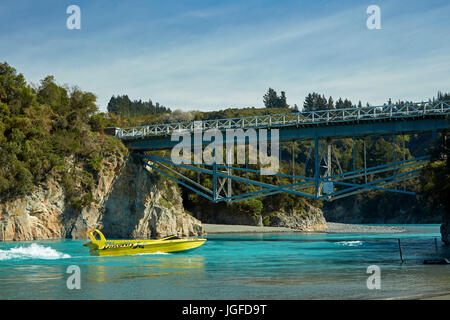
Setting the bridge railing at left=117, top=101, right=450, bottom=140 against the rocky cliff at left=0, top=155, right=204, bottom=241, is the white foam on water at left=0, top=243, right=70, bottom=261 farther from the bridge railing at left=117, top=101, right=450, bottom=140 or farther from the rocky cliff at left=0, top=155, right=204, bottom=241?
the bridge railing at left=117, top=101, right=450, bottom=140

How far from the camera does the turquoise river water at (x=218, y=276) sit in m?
19.5

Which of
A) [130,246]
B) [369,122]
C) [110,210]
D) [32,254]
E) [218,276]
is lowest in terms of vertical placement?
[32,254]

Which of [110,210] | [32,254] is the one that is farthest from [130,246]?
[110,210]

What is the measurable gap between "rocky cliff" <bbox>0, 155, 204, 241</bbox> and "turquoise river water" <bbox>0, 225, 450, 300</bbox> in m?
17.7

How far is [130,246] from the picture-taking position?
38438 millimetres

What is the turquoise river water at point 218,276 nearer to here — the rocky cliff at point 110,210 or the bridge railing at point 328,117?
the bridge railing at point 328,117

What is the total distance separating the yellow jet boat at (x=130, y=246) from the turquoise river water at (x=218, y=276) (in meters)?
1.22

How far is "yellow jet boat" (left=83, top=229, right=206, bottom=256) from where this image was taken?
37.7 meters

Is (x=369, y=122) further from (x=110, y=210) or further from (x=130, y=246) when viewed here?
(x=110, y=210)

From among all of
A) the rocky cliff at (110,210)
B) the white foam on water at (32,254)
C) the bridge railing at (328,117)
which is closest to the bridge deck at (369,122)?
the bridge railing at (328,117)

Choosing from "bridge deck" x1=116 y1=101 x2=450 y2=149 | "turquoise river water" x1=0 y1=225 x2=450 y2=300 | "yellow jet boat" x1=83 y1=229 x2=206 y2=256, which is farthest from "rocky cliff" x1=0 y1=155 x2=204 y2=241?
"yellow jet boat" x1=83 y1=229 x2=206 y2=256

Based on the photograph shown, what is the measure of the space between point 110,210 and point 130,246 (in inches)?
1063

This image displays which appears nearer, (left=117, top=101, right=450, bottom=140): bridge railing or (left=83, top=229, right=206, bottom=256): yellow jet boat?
(left=83, top=229, right=206, bottom=256): yellow jet boat
